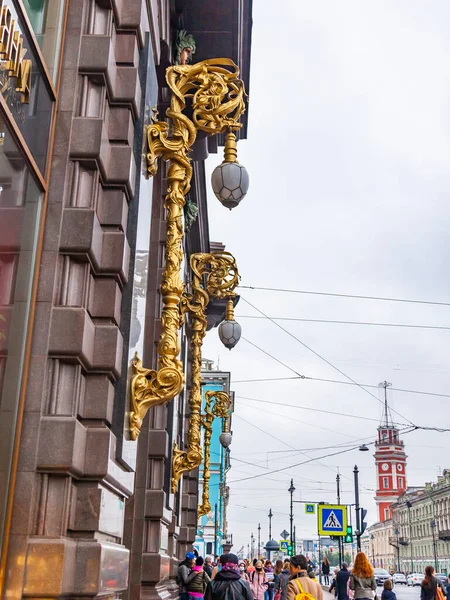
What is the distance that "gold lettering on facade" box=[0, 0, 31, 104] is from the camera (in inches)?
189

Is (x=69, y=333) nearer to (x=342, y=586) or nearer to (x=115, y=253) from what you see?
(x=115, y=253)

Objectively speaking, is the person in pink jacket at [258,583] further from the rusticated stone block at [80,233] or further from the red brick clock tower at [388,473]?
the red brick clock tower at [388,473]

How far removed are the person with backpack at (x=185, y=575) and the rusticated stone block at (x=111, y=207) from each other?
8991mm

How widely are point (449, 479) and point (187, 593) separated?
114 meters

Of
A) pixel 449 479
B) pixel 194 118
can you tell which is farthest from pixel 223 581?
pixel 449 479

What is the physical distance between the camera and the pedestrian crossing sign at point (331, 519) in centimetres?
2014

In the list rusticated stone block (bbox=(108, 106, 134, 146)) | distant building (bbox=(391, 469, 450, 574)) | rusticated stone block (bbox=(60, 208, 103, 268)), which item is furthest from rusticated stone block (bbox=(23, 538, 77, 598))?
distant building (bbox=(391, 469, 450, 574))

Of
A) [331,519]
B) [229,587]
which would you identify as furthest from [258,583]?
[229,587]

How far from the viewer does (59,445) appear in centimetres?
487

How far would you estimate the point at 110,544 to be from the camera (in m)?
5.46

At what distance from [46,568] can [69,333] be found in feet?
4.85

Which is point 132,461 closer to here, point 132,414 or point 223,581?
point 132,414

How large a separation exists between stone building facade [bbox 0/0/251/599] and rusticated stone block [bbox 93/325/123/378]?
1cm

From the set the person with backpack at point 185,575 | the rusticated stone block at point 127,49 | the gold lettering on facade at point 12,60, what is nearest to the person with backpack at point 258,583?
the person with backpack at point 185,575
